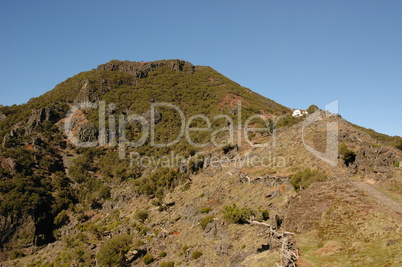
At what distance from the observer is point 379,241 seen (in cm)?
1447

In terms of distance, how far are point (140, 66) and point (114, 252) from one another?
126369mm

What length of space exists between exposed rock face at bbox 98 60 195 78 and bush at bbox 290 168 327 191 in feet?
410

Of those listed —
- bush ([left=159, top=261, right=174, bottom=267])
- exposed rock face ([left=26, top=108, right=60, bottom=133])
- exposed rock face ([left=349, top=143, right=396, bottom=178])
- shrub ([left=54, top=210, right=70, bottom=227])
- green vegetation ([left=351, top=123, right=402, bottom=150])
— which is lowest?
shrub ([left=54, top=210, right=70, bottom=227])

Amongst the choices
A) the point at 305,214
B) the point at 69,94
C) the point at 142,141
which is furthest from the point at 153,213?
the point at 69,94

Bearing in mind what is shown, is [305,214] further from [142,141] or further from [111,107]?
[111,107]

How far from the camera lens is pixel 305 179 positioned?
26672mm

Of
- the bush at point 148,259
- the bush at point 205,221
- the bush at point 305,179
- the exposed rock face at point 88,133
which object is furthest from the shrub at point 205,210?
the exposed rock face at point 88,133

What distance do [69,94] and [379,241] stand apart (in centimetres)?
12491

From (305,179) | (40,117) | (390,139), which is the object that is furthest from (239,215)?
(40,117)

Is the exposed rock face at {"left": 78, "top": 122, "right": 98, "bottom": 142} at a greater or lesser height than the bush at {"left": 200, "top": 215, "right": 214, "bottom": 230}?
greater

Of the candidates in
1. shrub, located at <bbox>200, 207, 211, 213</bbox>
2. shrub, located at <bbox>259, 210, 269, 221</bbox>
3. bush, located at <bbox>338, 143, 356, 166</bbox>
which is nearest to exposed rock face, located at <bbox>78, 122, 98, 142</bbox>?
shrub, located at <bbox>200, 207, 211, 213</bbox>

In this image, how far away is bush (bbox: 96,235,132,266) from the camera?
112 feet

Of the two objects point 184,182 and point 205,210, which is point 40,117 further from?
point 205,210

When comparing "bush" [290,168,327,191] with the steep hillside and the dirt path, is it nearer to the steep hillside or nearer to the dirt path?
the steep hillside
